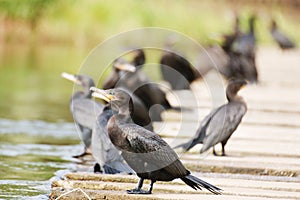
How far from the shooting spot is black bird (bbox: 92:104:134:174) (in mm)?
6168

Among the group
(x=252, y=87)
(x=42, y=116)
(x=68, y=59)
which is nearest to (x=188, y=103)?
(x=42, y=116)

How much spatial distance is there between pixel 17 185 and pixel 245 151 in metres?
2.05

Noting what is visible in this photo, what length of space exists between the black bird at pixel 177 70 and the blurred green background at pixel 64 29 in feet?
5.23

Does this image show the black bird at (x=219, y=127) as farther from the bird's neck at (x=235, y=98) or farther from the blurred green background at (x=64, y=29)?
the blurred green background at (x=64, y=29)

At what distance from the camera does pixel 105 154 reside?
20.5 ft

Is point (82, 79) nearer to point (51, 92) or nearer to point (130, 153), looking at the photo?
point (130, 153)

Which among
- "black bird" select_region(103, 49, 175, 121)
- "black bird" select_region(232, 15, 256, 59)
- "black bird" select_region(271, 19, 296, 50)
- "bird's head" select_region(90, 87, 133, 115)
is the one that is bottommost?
"bird's head" select_region(90, 87, 133, 115)

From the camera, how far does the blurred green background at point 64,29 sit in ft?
50.1

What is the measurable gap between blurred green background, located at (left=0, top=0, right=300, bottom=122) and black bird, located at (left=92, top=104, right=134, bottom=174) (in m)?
6.08

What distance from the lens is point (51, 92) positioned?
46.2 ft

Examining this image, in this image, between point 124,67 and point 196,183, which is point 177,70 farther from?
point 196,183

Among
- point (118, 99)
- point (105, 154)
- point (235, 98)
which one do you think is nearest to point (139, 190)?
point (118, 99)

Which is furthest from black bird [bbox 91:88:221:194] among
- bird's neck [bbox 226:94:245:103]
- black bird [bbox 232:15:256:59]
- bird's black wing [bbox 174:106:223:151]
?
black bird [bbox 232:15:256:59]

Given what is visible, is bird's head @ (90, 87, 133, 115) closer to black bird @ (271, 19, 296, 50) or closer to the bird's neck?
the bird's neck
